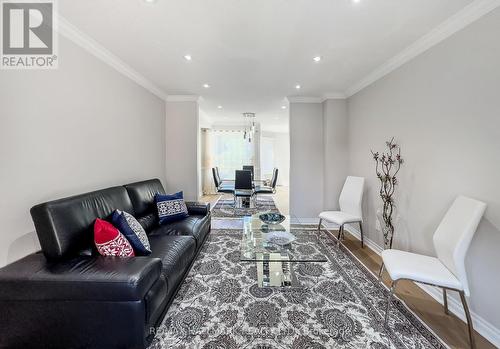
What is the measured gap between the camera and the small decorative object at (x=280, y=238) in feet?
7.94

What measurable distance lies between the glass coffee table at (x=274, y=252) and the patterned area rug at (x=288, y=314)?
0.12 metres

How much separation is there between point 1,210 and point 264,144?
9016 millimetres

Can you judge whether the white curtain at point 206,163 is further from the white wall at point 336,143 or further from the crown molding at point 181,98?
the white wall at point 336,143

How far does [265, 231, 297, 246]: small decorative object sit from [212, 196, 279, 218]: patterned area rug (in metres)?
2.46

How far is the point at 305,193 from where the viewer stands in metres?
4.67

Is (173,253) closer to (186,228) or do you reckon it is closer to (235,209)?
(186,228)

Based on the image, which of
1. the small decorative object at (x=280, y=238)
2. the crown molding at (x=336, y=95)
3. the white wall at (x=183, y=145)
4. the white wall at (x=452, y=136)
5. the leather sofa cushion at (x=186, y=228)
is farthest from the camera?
the white wall at (x=183, y=145)

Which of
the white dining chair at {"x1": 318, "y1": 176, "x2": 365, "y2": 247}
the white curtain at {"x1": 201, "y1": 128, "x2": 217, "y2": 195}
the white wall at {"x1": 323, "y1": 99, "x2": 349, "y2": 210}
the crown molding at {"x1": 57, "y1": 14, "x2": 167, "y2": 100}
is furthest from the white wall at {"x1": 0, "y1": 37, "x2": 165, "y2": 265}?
the white curtain at {"x1": 201, "y1": 128, "x2": 217, "y2": 195}

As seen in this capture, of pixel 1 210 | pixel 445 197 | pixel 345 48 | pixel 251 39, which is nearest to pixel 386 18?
pixel 345 48

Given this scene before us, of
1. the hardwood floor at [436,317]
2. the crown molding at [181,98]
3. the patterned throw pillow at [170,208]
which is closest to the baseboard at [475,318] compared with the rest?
the hardwood floor at [436,317]

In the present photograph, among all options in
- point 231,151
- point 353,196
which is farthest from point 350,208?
point 231,151

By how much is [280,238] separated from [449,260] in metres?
1.49

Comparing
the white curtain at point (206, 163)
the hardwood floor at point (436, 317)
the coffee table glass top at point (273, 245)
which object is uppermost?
the white curtain at point (206, 163)

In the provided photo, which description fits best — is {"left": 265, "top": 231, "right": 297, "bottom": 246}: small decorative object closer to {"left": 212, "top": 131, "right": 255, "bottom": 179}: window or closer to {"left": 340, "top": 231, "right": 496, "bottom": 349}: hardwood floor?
{"left": 340, "top": 231, "right": 496, "bottom": 349}: hardwood floor
